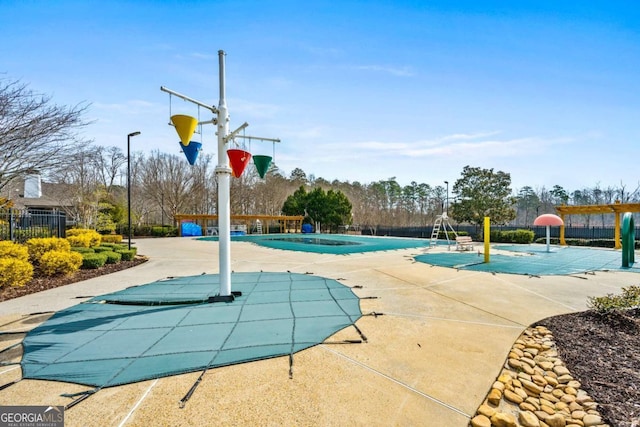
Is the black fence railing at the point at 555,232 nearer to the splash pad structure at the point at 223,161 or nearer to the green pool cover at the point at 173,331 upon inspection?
the green pool cover at the point at 173,331

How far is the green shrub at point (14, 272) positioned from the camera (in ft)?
17.8

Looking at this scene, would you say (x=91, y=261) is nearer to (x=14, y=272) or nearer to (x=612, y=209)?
(x=14, y=272)

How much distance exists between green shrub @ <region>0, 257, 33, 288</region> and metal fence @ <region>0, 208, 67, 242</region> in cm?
366

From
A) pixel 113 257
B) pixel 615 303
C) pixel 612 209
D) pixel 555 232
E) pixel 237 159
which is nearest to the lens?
pixel 615 303

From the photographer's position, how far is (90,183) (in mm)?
23453

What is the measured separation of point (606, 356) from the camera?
9.72ft

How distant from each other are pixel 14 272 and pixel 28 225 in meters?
5.21

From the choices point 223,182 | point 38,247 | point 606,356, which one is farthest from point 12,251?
point 606,356

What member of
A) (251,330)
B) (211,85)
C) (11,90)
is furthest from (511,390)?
(11,90)

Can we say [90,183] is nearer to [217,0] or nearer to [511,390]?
[217,0]

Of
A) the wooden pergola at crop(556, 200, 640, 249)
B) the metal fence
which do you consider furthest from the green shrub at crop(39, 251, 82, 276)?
the wooden pergola at crop(556, 200, 640, 249)

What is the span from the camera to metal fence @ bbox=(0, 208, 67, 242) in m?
8.33

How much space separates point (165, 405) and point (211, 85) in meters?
4.75

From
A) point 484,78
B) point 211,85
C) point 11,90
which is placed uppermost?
point 484,78
